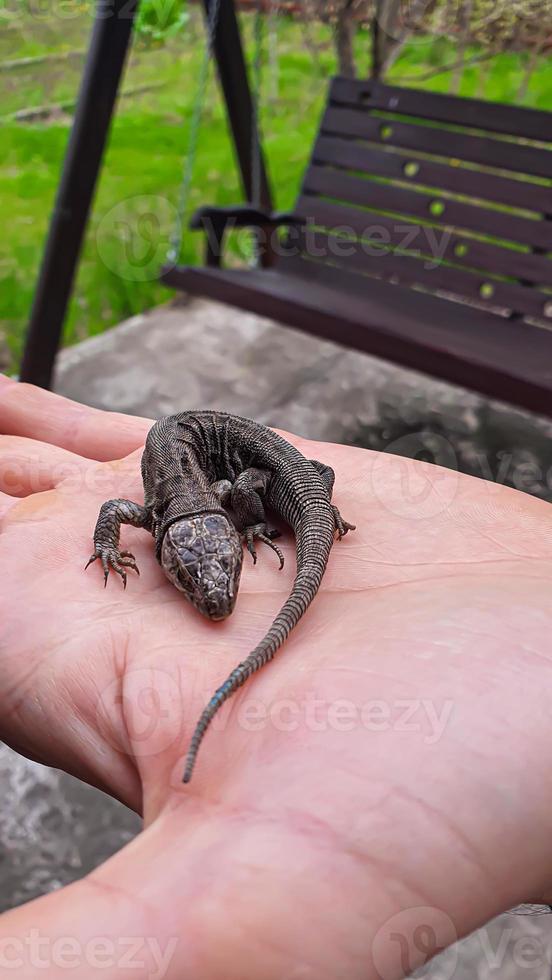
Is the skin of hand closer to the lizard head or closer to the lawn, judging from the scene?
the lizard head

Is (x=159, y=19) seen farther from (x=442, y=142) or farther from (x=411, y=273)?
(x=411, y=273)

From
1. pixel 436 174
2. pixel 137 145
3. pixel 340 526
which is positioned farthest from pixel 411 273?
pixel 340 526

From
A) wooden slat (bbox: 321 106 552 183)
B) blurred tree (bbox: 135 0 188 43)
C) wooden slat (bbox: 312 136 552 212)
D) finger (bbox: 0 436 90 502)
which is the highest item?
blurred tree (bbox: 135 0 188 43)

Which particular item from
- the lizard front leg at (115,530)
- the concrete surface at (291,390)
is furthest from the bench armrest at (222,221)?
the lizard front leg at (115,530)

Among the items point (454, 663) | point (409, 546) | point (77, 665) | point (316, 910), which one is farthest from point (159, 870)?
point (409, 546)

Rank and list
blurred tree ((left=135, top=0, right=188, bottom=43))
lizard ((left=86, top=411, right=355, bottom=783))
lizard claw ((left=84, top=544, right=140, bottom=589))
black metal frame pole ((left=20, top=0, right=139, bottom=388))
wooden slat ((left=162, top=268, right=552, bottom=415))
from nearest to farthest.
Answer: lizard ((left=86, top=411, right=355, bottom=783)) → lizard claw ((left=84, top=544, right=140, bottom=589)) → wooden slat ((left=162, top=268, right=552, bottom=415)) → black metal frame pole ((left=20, top=0, right=139, bottom=388)) → blurred tree ((left=135, top=0, right=188, bottom=43))

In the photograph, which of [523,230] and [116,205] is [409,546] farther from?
[116,205]

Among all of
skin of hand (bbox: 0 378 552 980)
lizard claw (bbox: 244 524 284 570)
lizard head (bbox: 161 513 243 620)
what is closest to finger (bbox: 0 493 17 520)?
skin of hand (bbox: 0 378 552 980)
